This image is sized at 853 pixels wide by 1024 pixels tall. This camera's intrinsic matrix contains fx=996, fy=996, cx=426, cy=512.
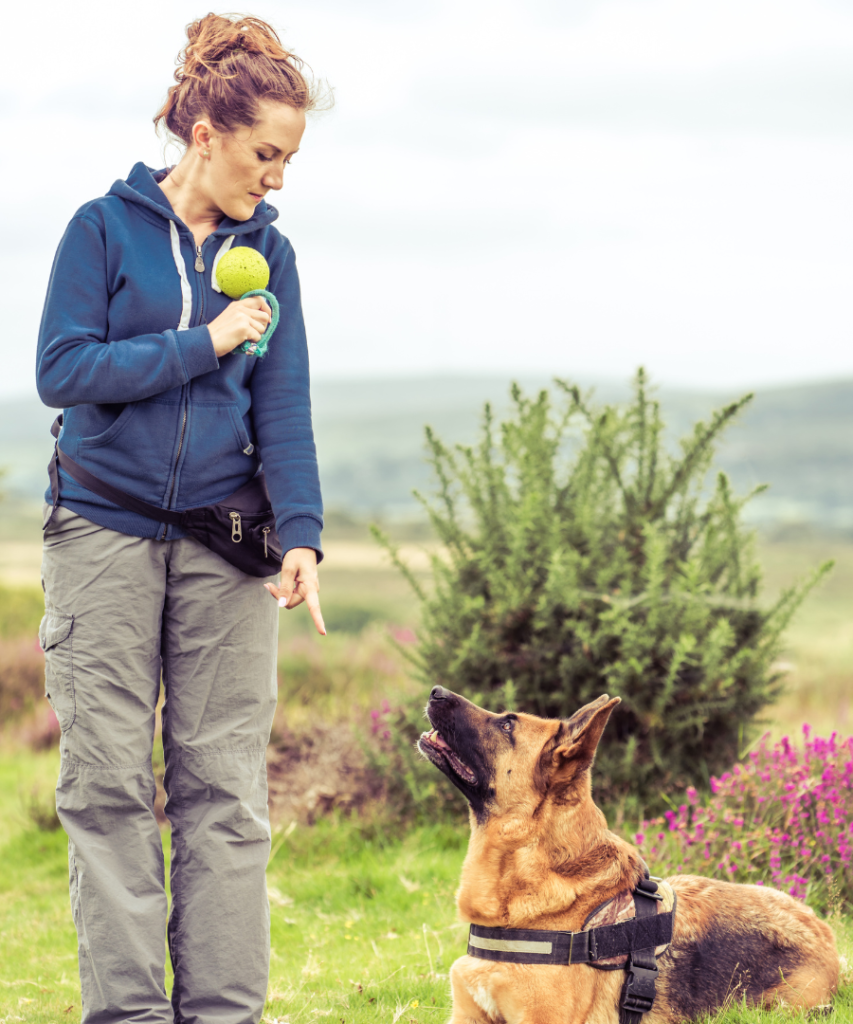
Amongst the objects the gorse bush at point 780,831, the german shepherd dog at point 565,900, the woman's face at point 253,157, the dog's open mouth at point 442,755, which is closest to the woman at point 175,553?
the woman's face at point 253,157

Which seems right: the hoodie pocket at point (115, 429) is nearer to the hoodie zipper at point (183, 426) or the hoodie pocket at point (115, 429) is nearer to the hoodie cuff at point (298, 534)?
the hoodie zipper at point (183, 426)

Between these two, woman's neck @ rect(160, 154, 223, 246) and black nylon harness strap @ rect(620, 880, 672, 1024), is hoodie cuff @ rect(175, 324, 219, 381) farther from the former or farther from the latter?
black nylon harness strap @ rect(620, 880, 672, 1024)

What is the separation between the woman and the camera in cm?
284

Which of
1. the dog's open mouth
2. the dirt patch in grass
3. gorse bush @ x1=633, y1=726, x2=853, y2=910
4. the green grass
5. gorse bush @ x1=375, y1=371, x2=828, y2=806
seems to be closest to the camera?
the dog's open mouth

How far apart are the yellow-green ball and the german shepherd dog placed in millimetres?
1390

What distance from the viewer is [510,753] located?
311 centimetres

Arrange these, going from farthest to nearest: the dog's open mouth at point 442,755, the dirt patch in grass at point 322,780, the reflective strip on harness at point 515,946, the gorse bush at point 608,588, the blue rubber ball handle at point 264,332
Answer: the dirt patch in grass at point 322,780 < the gorse bush at point 608,588 < the dog's open mouth at point 442,755 < the blue rubber ball handle at point 264,332 < the reflective strip on harness at point 515,946

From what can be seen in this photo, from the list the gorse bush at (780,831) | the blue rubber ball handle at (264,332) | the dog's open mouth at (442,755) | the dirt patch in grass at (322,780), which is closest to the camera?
the blue rubber ball handle at (264,332)

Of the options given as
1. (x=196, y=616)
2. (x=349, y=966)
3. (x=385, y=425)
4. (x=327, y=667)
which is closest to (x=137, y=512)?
(x=196, y=616)

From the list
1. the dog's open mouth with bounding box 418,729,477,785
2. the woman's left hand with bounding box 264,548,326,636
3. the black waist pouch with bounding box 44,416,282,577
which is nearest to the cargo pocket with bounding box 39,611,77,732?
the black waist pouch with bounding box 44,416,282,577

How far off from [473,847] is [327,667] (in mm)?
6492

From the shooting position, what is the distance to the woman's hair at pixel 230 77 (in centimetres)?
284

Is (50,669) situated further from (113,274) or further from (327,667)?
(327,667)

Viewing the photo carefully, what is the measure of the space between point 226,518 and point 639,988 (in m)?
1.83
